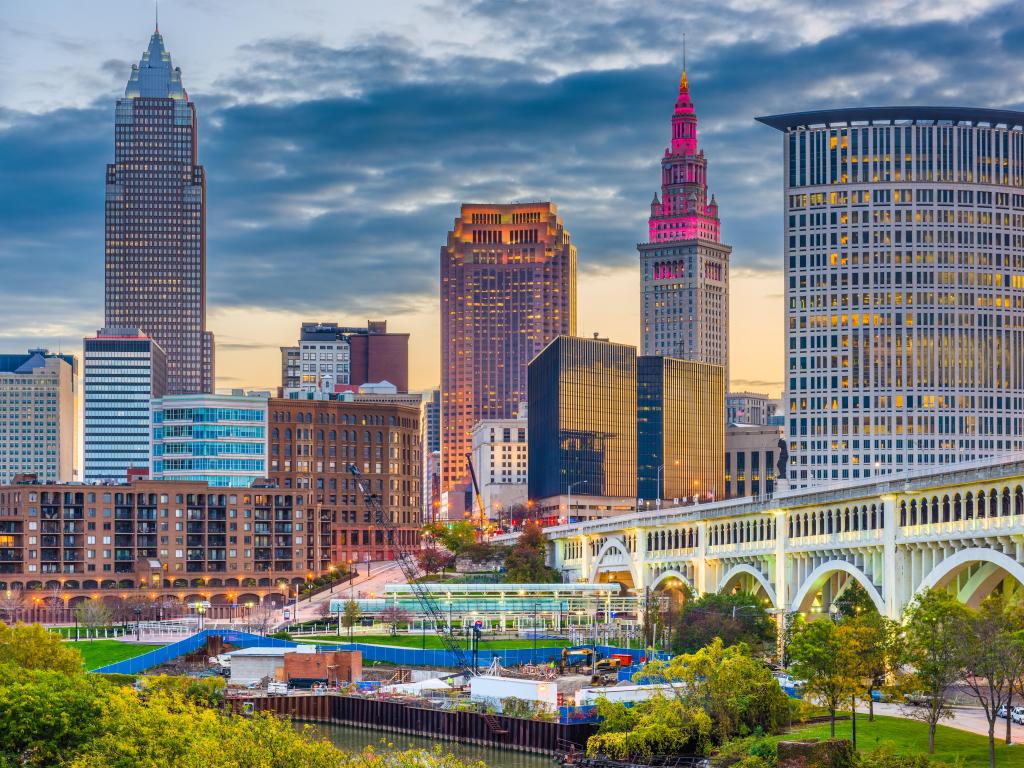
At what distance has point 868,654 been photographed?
106750 mm

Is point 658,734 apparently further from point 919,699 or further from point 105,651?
point 105,651

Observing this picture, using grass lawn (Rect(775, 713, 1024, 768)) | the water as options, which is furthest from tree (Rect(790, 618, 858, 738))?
the water

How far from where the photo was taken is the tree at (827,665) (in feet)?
347

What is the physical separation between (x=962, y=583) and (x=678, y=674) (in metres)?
30.6

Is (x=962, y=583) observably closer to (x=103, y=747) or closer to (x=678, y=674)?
(x=678, y=674)

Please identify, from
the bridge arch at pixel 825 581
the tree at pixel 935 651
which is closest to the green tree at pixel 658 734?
the tree at pixel 935 651

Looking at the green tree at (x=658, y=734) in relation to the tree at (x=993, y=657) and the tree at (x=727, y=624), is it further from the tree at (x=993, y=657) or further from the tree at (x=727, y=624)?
the tree at (x=727, y=624)

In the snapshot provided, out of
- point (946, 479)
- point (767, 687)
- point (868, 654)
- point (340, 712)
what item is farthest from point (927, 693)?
point (340, 712)

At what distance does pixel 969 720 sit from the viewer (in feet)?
359

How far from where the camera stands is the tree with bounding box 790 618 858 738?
347ft

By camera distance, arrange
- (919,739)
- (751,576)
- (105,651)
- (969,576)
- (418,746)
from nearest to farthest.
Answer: (919,739) < (418,746) < (969,576) < (105,651) < (751,576)

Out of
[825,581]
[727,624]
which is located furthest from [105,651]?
[825,581]

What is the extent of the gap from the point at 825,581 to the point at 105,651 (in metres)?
77.2

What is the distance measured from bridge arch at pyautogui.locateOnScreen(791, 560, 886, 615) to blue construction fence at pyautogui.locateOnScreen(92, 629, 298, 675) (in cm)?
5026
